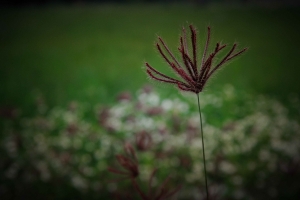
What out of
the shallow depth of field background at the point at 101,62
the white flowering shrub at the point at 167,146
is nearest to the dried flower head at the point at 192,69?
the shallow depth of field background at the point at 101,62

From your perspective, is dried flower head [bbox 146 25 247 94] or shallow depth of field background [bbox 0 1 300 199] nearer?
dried flower head [bbox 146 25 247 94]

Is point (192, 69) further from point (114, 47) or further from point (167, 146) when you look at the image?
point (114, 47)

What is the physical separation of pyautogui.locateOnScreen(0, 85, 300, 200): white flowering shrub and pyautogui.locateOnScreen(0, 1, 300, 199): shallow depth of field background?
0.02 metres

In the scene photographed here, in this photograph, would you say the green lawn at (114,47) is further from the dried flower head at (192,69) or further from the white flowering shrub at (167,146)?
the dried flower head at (192,69)

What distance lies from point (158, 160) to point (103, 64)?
241 centimetres

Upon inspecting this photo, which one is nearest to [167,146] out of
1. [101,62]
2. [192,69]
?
[192,69]

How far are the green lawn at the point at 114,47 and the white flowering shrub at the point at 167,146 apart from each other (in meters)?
0.49

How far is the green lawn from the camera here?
3.11 meters

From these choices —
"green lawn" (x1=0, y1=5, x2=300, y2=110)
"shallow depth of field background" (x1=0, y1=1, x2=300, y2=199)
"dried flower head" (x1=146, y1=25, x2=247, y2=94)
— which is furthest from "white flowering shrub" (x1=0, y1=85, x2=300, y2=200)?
"dried flower head" (x1=146, y1=25, x2=247, y2=94)

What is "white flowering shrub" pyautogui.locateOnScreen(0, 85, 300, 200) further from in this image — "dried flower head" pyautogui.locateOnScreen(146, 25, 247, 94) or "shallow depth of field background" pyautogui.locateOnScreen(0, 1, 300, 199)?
"dried flower head" pyautogui.locateOnScreen(146, 25, 247, 94)

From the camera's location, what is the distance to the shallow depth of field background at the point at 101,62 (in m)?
1.84

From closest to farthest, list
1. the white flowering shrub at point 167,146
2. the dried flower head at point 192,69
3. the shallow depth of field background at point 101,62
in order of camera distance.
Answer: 1. the dried flower head at point 192,69
2. the white flowering shrub at point 167,146
3. the shallow depth of field background at point 101,62

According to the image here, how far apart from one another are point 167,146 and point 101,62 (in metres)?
Answer: 2.40

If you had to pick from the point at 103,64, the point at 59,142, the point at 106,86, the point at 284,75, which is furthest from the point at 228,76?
the point at 59,142
